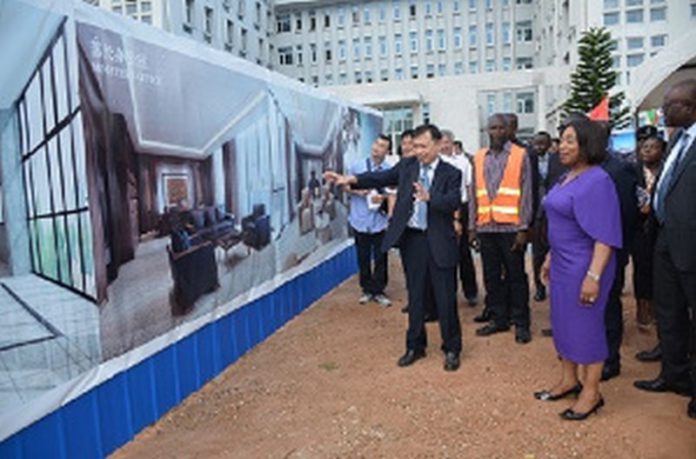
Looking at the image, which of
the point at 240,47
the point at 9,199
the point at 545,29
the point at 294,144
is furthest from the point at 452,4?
the point at 9,199

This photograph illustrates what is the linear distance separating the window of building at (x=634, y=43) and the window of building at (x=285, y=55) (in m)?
29.8

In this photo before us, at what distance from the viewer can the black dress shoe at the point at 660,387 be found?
12.5 feet

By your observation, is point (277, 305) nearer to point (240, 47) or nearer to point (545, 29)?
point (240, 47)

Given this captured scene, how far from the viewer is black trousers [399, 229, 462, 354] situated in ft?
14.6

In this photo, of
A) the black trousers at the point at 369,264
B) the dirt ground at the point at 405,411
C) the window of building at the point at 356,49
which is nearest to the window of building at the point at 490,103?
the window of building at the point at 356,49

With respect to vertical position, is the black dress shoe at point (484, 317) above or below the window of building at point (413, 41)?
below

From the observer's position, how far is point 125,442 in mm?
3434

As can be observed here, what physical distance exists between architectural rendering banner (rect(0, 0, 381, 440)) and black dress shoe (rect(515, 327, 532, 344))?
2115 millimetres

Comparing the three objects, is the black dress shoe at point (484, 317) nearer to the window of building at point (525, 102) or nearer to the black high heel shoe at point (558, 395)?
the black high heel shoe at point (558, 395)

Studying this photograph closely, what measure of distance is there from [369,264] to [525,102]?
1314 inches

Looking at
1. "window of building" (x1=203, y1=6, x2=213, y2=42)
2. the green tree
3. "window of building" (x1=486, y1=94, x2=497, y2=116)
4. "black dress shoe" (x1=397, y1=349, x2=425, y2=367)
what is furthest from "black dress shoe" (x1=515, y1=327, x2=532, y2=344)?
"window of building" (x1=203, y1=6, x2=213, y2=42)

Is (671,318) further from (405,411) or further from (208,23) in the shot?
(208,23)

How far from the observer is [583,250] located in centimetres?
333

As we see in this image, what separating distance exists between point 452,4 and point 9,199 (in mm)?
59703
